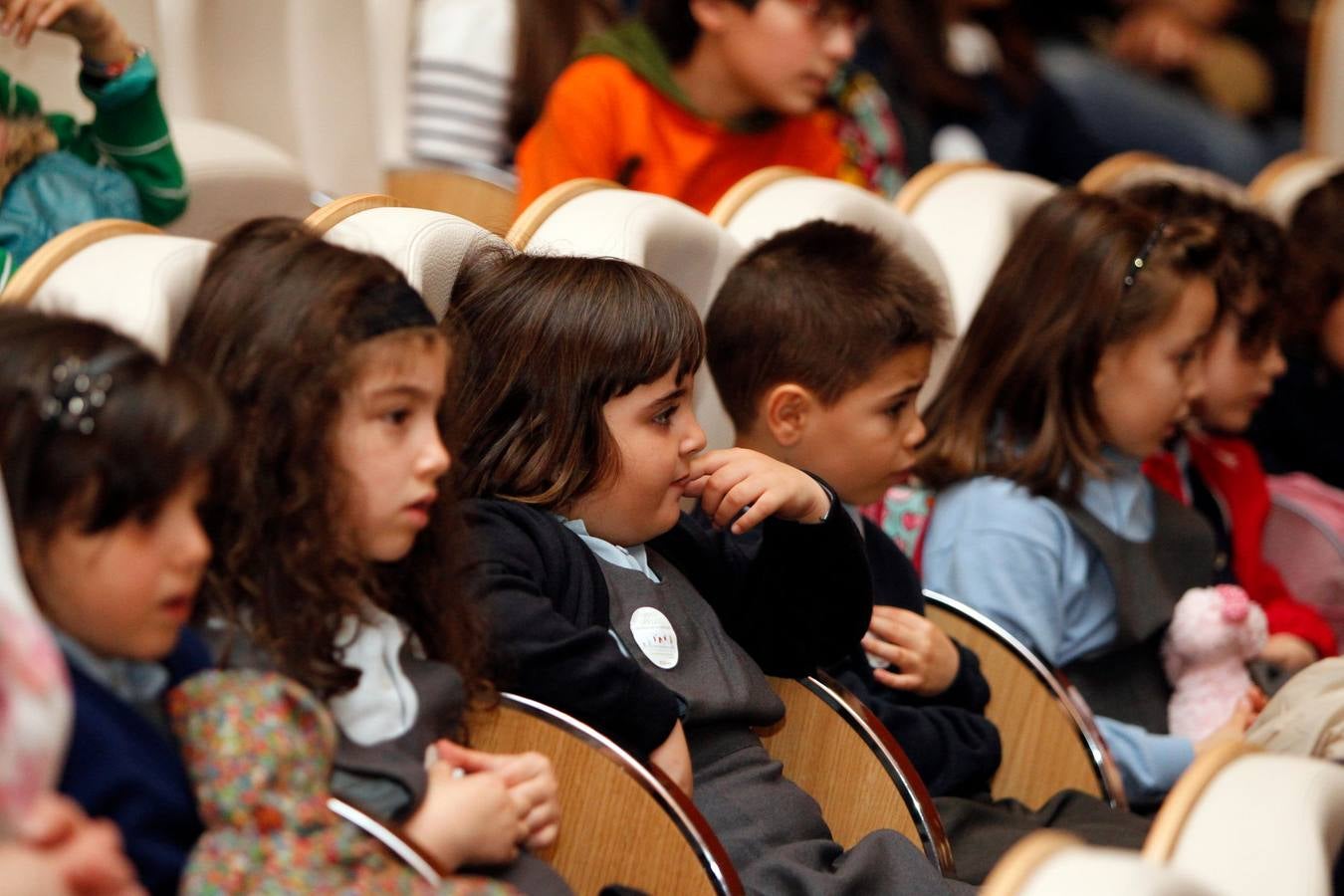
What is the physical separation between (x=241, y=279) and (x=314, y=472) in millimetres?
171

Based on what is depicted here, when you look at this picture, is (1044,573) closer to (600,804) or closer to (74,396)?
(600,804)

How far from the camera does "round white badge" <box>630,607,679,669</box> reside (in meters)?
1.52

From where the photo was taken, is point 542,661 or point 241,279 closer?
point 241,279

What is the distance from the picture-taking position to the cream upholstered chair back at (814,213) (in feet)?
7.06

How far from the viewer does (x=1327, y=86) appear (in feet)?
12.1

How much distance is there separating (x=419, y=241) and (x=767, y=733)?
0.61 meters

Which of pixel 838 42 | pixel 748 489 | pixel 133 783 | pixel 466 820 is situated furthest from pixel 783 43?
pixel 133 783

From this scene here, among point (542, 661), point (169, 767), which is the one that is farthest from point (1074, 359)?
point (169, 767)

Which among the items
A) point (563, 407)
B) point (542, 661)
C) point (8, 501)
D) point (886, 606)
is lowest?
point (886, 606)

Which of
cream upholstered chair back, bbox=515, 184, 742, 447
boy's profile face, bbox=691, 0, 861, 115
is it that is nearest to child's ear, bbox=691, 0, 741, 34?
boy's profile face, bbox=691, 0, 861, 115

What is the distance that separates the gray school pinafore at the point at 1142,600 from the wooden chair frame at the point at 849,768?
514 mm

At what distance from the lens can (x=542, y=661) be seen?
140 centimetres

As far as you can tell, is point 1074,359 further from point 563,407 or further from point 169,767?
point 169,767

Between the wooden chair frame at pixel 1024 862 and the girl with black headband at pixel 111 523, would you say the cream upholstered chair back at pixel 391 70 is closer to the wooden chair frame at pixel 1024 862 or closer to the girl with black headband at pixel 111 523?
the girl with black headband at pixel 111 523
